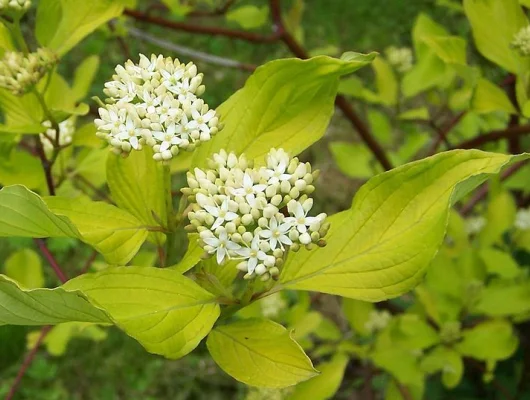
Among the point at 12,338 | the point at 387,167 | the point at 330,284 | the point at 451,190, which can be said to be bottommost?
the point at 12,338

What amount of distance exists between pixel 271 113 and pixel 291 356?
0.32 m

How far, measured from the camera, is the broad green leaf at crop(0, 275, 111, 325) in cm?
68

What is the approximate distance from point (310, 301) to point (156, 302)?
120 cm

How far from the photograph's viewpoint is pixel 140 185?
916 mm

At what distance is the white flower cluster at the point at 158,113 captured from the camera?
834 mm

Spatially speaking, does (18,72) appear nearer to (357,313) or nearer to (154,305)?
(154,305)

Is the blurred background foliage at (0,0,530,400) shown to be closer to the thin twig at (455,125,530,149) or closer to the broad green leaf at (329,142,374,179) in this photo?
the broad green leaf at (329,142,374,179)

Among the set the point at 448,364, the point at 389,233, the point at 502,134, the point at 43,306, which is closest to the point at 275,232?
the point at 389,233

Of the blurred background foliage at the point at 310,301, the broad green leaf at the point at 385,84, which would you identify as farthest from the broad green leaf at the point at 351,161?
the broad green leaf at the point at 385,84

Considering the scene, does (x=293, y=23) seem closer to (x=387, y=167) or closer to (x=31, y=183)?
(x=387, y=167)

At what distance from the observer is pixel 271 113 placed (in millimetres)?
919

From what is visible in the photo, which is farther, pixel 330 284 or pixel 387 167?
pixel 387 167

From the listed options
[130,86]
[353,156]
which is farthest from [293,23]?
[130,86]

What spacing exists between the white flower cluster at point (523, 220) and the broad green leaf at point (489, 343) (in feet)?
1.35
